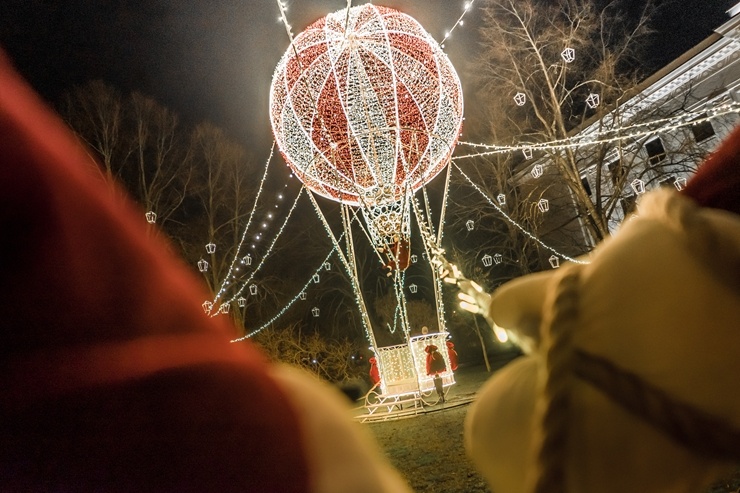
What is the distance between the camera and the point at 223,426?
511 mm

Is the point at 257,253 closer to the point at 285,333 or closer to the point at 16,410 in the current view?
the point at 285,333

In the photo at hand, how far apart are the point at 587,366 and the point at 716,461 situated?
0.77 ft

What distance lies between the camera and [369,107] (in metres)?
7.05

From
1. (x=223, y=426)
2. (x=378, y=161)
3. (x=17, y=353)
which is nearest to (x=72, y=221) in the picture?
(x=17, y=353)

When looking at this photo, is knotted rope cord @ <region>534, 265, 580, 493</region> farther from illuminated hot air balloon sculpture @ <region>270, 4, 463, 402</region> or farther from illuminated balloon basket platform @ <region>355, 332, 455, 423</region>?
illuminated balloon basket platform @ <region>355, 332, 455, 423</region>

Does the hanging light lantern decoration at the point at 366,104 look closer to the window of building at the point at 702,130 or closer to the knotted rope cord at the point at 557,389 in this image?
the knotted rope cord at the point at 557,389

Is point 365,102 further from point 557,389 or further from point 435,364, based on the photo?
point 557,389

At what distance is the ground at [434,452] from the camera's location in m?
5.05

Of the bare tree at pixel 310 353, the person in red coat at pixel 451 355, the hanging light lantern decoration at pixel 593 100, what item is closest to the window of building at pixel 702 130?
the hanging light lantern decoration at pixel 593 100

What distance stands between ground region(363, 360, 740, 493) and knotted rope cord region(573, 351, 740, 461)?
4.29m

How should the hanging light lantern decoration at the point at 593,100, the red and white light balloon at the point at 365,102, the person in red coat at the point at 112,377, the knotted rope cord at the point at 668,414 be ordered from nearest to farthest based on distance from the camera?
the person in red coat at the point at 112,377
the knotted rope cord at the point at 668,414
the red and white light balloon at the point at 365,102
the hanging light lantern decoration at the point at 593,100

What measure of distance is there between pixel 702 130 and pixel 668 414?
22411 mm

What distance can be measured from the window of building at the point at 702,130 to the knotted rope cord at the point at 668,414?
21.6 metres

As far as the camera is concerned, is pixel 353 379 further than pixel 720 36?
Yes
